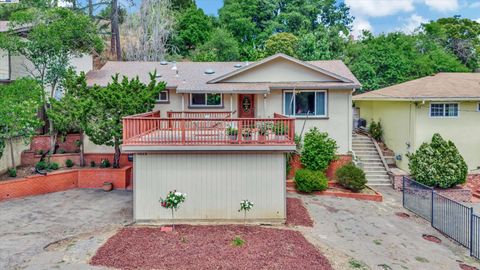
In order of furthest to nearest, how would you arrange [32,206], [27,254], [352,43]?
[352,43]
[32,206]
[27,254]

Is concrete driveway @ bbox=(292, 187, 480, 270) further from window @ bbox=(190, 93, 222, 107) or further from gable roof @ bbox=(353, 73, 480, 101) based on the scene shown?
window @ bbox=(190, 93, 222, 107)

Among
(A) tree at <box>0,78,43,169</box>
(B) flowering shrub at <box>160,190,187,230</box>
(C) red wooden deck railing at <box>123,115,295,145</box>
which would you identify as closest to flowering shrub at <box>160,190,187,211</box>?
(B) flowering shrub at <box>160,190,187,230</box>

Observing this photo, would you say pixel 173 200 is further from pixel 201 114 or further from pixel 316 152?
pixel 316 152

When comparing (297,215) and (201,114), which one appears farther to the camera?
(201,114)

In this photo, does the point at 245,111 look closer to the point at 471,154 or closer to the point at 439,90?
the point at 439,90

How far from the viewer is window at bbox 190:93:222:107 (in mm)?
18469

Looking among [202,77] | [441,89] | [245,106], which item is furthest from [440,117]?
[202,77]

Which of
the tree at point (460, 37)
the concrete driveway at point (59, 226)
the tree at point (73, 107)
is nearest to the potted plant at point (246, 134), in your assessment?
the concrete driveway at point (59, 226)

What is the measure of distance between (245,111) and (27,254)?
12.3 meters

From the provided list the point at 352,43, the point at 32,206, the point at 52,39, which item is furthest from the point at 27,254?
the point at 352,43

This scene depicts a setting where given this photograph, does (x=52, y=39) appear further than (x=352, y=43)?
No

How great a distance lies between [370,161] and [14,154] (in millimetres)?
18012

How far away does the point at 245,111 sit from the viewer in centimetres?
1881

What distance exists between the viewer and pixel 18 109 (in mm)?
13531
